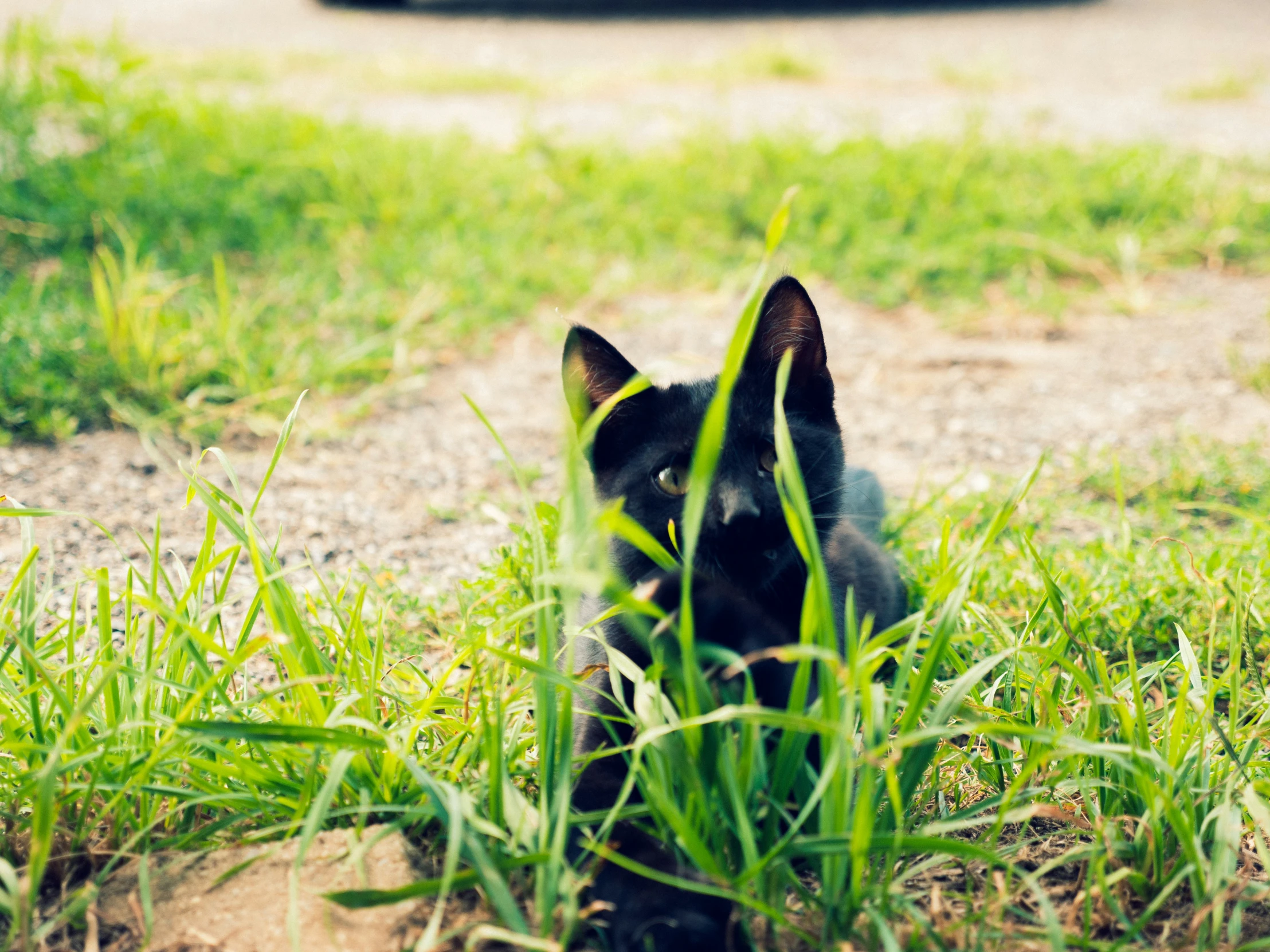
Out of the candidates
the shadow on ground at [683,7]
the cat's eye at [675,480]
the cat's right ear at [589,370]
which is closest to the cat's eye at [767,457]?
the cat's eye at [675,480]

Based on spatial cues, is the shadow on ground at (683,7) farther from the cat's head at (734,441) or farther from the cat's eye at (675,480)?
the cat's eye at (675,480)

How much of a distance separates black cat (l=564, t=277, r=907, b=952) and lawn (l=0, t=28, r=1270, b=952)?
0.30 ft

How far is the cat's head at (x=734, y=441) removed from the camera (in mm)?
1537

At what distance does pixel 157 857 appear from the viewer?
1264 mm

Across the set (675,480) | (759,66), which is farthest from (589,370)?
(759,66)

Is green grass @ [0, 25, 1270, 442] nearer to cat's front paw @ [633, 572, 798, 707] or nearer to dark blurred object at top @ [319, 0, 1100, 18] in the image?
cat's front paw @ [633, 572, 798, 707]

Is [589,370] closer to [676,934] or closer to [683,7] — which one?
[676,934]

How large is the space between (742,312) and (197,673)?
39.9 inches

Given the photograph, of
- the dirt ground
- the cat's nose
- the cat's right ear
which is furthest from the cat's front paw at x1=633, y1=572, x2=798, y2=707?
the dirt ground

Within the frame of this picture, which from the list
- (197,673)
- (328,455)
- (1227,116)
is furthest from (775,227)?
(1227,116)

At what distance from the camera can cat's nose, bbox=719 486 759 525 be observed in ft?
4.77

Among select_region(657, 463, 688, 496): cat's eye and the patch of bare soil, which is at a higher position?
select_region(657, 463, 688, 496): cat's eye

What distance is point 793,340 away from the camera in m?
1.75

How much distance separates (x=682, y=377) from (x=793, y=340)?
3.85ft
